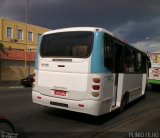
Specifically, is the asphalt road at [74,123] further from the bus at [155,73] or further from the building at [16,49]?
the building at [16,49]

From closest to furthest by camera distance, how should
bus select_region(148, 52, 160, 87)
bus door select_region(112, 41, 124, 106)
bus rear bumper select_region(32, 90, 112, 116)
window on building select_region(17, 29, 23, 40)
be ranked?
bus rear bumper select_region(32, 90, 112, 116), bus door select_region(112, 41, 124, 106), bus select_region(148, 52, 160, 87), window on building select_region(17, 29, 23, 40)

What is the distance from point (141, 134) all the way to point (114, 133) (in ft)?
2.46

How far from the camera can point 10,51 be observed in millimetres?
38781

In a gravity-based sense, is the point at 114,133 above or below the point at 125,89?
below

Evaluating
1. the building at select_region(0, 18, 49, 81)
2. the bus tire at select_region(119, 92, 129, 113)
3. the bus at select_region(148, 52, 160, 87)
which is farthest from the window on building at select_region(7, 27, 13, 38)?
the bus tire at select_region(119, 92, 129, 113)

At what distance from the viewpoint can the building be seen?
125 feet

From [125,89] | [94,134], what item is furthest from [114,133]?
[125,89]

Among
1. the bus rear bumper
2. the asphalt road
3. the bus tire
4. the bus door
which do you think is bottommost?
the asphalt road

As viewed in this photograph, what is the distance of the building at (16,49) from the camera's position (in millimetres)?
38125

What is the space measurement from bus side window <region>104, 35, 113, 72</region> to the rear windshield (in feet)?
1.83

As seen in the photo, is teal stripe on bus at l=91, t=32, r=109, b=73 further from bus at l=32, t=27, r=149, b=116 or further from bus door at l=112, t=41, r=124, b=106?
bus door at l=112, t=41, r=124, b=106

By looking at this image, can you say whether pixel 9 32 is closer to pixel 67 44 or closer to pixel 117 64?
pixel 117 64

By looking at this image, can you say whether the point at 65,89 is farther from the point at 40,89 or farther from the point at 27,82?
the point at 27,82

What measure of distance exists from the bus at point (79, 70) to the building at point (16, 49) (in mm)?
28331
